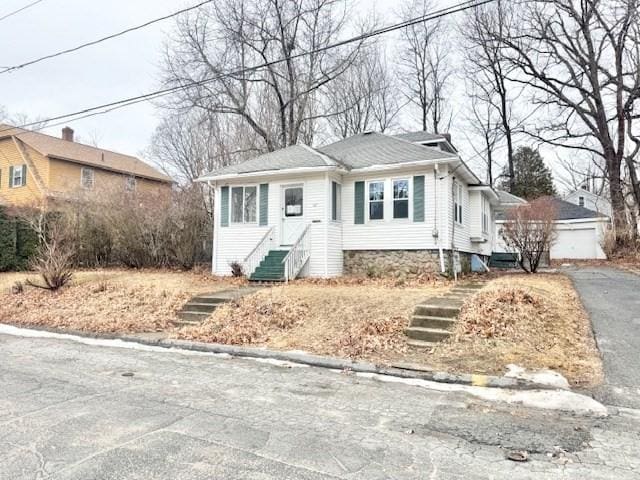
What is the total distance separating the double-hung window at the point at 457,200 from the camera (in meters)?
14.8

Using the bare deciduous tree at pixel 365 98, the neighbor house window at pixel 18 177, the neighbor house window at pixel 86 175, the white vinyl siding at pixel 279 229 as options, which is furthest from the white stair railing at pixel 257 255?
the neighbor house window at pixel 18 177

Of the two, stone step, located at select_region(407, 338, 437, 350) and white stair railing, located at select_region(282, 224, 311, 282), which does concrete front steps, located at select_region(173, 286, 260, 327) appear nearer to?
white stair railing, located at select_region(282, 224, 311, 282)

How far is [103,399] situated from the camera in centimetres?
493

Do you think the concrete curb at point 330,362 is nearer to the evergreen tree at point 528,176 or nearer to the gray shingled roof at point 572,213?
the gray shingled roof at point 572,213

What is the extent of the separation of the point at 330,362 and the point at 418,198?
324 inches

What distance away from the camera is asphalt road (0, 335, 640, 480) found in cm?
328

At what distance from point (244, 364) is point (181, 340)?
76.7 inches

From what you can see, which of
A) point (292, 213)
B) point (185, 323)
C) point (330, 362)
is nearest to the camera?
point (330, 362)

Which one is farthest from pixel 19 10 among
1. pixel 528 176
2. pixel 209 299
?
pixel 528 176

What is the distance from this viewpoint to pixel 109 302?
1123 cm

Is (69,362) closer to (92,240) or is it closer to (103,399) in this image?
(103,399)

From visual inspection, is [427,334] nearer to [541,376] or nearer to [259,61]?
[541,376]

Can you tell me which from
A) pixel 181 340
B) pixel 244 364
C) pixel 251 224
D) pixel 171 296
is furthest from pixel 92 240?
pixel 244 364

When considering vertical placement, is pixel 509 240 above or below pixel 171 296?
above
